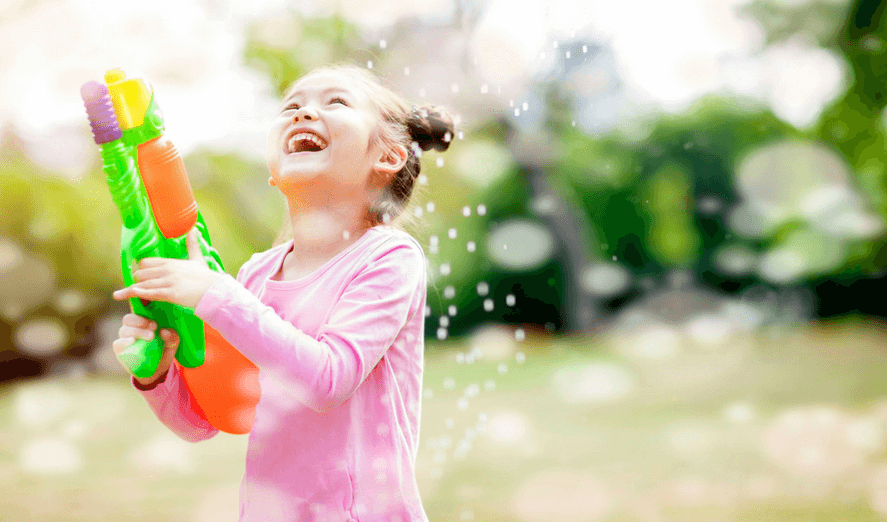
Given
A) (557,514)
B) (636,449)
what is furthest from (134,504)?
(636,449)

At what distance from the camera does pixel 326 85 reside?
132 centimetres

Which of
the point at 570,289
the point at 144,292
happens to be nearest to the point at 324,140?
the point at 144,292

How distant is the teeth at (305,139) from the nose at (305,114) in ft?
0.09

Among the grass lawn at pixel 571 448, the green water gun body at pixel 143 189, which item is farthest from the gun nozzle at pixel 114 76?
the grass lawn at pixel 571 448

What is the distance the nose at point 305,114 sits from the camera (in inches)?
49.2

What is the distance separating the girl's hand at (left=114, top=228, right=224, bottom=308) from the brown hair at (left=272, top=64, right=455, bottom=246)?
1.16ft

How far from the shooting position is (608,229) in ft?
36.2

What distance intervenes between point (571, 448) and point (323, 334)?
14.0ft

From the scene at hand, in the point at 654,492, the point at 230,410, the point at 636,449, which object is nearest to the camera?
the point at 230,410

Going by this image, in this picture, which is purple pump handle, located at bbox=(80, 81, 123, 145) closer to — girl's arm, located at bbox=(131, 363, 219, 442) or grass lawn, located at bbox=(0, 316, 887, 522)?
girl's arm, located at bbox=(131, 363, 219, 442)

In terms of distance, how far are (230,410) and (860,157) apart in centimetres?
1294

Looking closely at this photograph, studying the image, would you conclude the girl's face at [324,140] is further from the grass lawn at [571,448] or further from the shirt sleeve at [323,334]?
the grass lawn at [571,448]

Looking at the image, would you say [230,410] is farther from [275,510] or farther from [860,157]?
[860,157]

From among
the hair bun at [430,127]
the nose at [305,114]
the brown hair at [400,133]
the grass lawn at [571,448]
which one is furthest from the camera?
the grass lawn at [571,448]
